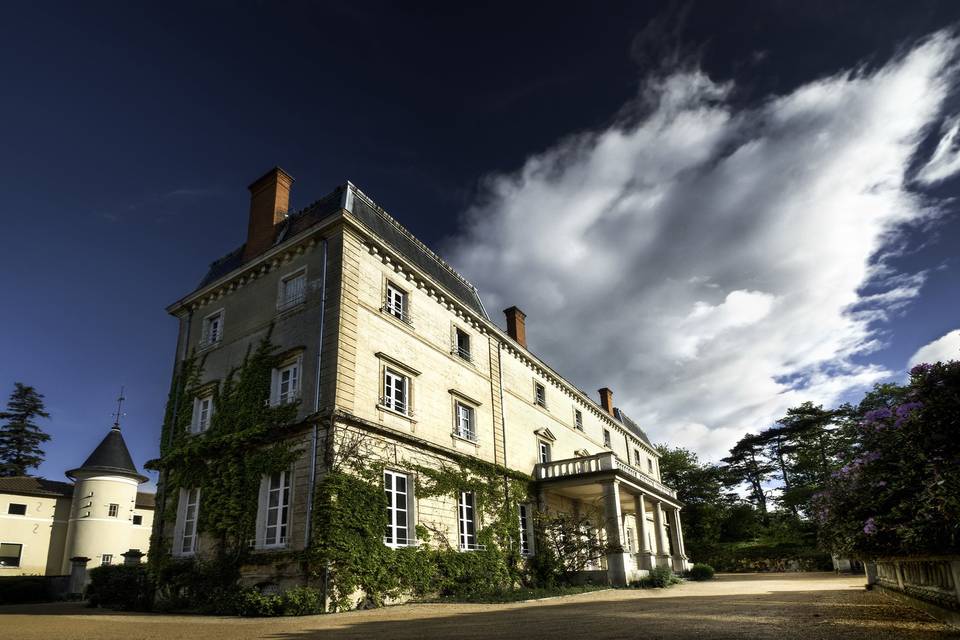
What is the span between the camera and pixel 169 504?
15.7 metres

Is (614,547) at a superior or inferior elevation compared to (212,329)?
inferior

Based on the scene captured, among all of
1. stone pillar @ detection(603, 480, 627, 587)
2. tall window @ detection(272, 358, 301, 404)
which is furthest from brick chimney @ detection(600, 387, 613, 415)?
tall window @ detection(272, 358, 301, 404)

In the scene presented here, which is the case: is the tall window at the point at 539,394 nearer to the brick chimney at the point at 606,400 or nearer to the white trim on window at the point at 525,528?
the white trim on window at the point at 525,528

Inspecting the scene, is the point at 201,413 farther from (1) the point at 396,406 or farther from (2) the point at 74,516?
(2) the point at 74,516

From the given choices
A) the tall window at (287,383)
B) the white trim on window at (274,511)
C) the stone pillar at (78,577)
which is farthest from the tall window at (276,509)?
the stone pillar at (78,577)

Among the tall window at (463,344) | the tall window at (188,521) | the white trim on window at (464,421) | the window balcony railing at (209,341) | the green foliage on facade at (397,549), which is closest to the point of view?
the green foliage on facade at (397,549)

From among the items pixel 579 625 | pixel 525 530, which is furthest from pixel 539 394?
pixel 579 625

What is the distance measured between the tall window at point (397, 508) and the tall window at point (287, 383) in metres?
3.16

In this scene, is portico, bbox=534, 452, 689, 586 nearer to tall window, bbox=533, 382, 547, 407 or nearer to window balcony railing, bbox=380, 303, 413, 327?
tall window, bbox=533, 382, 547, 407

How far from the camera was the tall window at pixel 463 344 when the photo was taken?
19.7 metres

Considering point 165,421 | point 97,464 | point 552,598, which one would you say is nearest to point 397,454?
point 552,598

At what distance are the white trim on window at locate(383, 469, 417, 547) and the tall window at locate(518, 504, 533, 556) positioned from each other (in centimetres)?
609

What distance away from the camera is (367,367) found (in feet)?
48.6

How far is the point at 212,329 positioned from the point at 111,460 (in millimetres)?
18997
